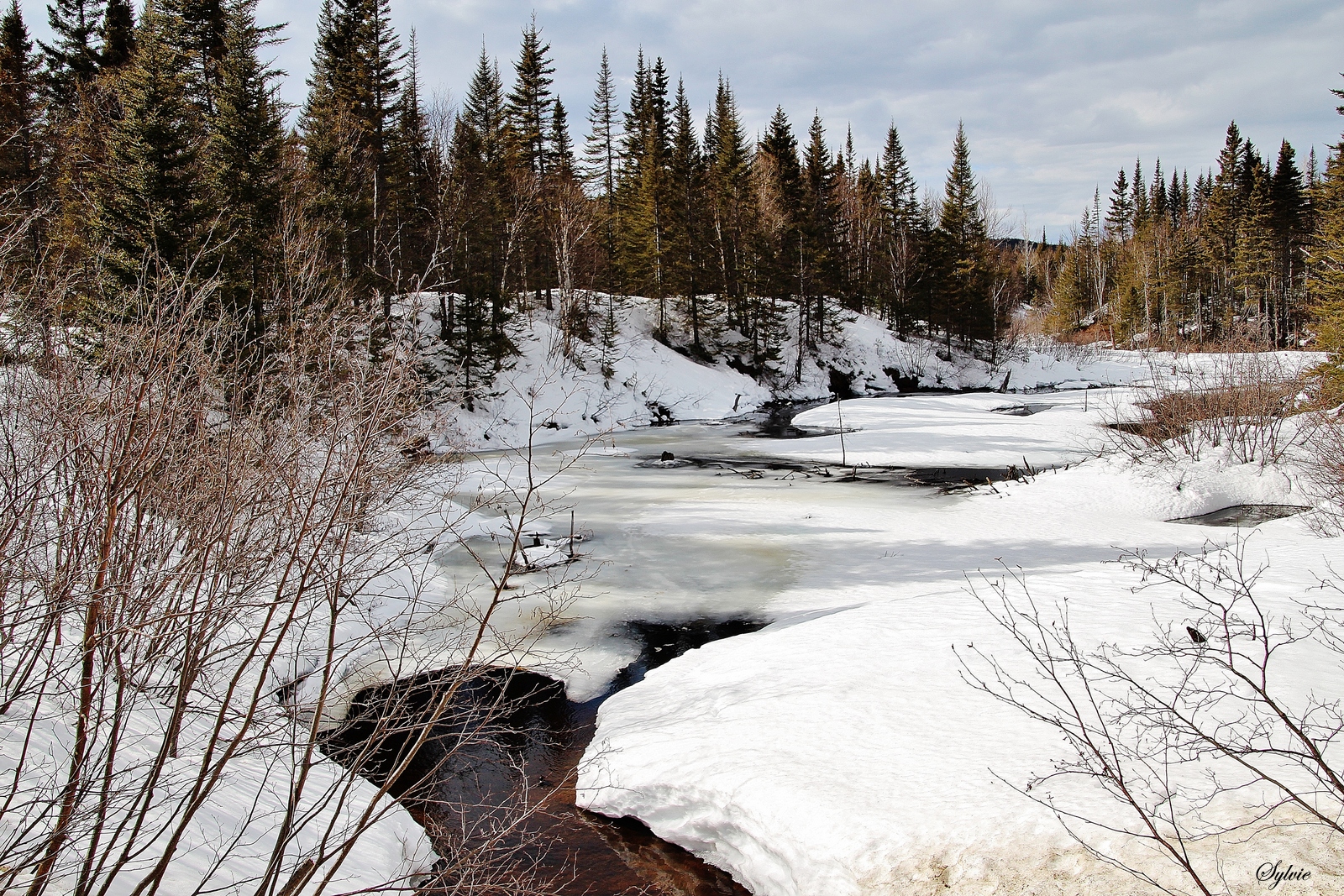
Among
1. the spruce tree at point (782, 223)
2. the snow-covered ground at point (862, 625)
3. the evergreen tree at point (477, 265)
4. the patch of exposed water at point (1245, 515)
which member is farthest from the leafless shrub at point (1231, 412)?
the spruce tree at point (782, 223)

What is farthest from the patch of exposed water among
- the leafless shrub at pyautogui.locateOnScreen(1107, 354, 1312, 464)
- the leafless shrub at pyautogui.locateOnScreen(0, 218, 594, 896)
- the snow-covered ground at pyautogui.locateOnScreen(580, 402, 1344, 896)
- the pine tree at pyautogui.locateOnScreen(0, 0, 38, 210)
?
the pine tree at pyautogui.locateOnScreen(0, 0, 38, 210)

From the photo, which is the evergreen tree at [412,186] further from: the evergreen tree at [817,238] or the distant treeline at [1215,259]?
the distant treeline at [1215,259]

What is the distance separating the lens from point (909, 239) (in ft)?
169

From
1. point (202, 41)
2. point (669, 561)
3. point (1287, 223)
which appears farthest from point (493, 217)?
point (1287, 223)

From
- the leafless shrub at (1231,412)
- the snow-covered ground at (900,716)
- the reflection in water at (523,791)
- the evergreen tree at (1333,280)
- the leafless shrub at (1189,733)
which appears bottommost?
the reflection in water at (523,791)

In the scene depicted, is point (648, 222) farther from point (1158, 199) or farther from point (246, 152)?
point (1158, 199)

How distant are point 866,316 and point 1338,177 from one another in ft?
74.8

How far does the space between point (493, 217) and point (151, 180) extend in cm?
1523

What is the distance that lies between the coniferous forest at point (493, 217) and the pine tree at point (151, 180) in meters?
0.05

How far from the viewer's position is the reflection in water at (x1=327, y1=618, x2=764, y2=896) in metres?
4.80

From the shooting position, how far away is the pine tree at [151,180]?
47.1ft

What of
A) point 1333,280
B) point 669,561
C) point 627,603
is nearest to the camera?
point 627,603

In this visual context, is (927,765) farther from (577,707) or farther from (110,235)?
(110,235)

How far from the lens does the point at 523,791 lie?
5527 millimetres
